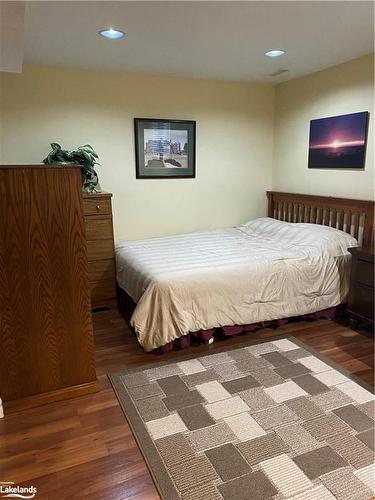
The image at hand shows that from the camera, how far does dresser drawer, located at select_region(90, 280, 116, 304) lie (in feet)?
12.1

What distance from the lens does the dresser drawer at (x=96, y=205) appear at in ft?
11.4

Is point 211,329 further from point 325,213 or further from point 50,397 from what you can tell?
point 325,213

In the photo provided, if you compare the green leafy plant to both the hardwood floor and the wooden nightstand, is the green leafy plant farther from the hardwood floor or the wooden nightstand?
the wooden nightstand

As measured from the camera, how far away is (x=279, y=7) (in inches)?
87.9

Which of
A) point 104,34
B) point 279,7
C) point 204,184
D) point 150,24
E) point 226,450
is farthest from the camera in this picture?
point 204,184

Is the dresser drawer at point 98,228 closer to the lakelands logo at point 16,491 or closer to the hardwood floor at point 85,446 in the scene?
the hardwood floor at point 85,446

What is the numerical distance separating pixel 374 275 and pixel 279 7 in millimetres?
2069

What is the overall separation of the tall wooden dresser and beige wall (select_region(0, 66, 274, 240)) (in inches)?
73.1

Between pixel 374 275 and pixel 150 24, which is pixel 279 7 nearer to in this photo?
pixel 150 24

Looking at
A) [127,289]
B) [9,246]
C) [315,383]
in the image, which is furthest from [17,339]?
[315,383]

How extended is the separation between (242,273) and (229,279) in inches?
5.3

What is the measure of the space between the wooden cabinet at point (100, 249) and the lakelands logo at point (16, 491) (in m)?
2.13

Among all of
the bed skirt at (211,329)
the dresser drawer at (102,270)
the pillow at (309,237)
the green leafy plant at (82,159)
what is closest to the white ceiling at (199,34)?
the green leafy plant at (82,159)

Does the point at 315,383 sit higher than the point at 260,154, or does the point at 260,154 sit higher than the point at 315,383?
the point at 260,154
